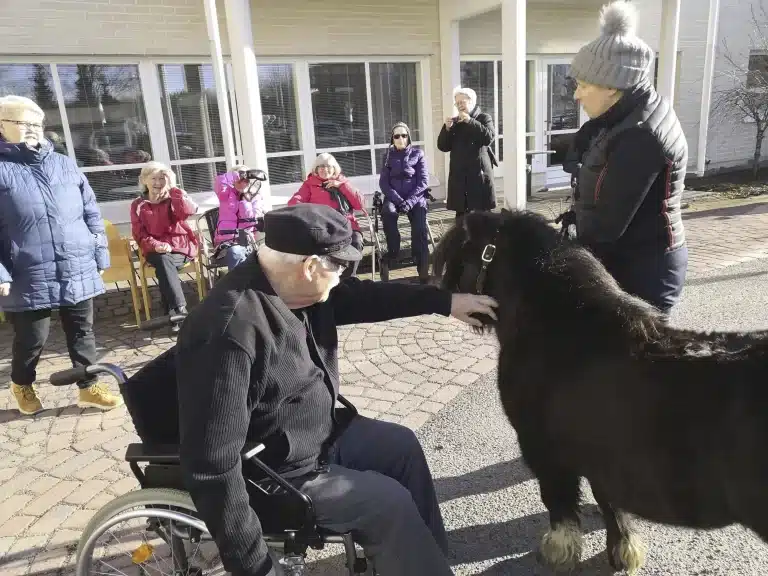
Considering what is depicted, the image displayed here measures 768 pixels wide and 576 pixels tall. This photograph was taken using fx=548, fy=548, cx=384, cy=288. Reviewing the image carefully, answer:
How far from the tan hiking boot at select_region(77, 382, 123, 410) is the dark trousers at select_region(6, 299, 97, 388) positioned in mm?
53

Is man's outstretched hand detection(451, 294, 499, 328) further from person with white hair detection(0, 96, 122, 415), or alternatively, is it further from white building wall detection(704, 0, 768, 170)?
white building wall detection(704, 0, 768, 170)

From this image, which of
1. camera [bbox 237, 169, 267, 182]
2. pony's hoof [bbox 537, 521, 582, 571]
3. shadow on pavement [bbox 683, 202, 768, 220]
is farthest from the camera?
shadow on pavement [bbox 683, 202, 768, 220]

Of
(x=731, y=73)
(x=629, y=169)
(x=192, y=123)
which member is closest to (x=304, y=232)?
(x=629, y=169)

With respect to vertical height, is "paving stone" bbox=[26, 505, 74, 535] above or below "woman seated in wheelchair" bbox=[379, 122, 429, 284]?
below

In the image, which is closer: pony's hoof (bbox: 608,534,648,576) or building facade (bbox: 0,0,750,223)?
pony's hoof (bbox: 608,534,648,576)

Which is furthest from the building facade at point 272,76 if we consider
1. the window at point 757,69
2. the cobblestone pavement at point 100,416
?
the cobblestone pavement at point 100,416

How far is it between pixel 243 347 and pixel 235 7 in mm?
6925

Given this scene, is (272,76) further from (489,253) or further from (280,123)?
(489,253)

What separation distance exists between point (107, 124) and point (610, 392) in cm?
843

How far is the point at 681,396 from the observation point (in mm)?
1520

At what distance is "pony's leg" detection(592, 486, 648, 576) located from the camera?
2260 mm

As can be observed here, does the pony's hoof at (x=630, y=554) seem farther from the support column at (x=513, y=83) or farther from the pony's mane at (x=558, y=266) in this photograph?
the support column at (x=513, y=83)

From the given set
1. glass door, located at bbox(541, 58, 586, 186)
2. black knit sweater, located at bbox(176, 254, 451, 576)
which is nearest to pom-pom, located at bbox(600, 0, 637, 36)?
black knit sweater, located at bbox(176, 254, 451, 576)

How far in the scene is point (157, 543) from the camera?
2443mm
